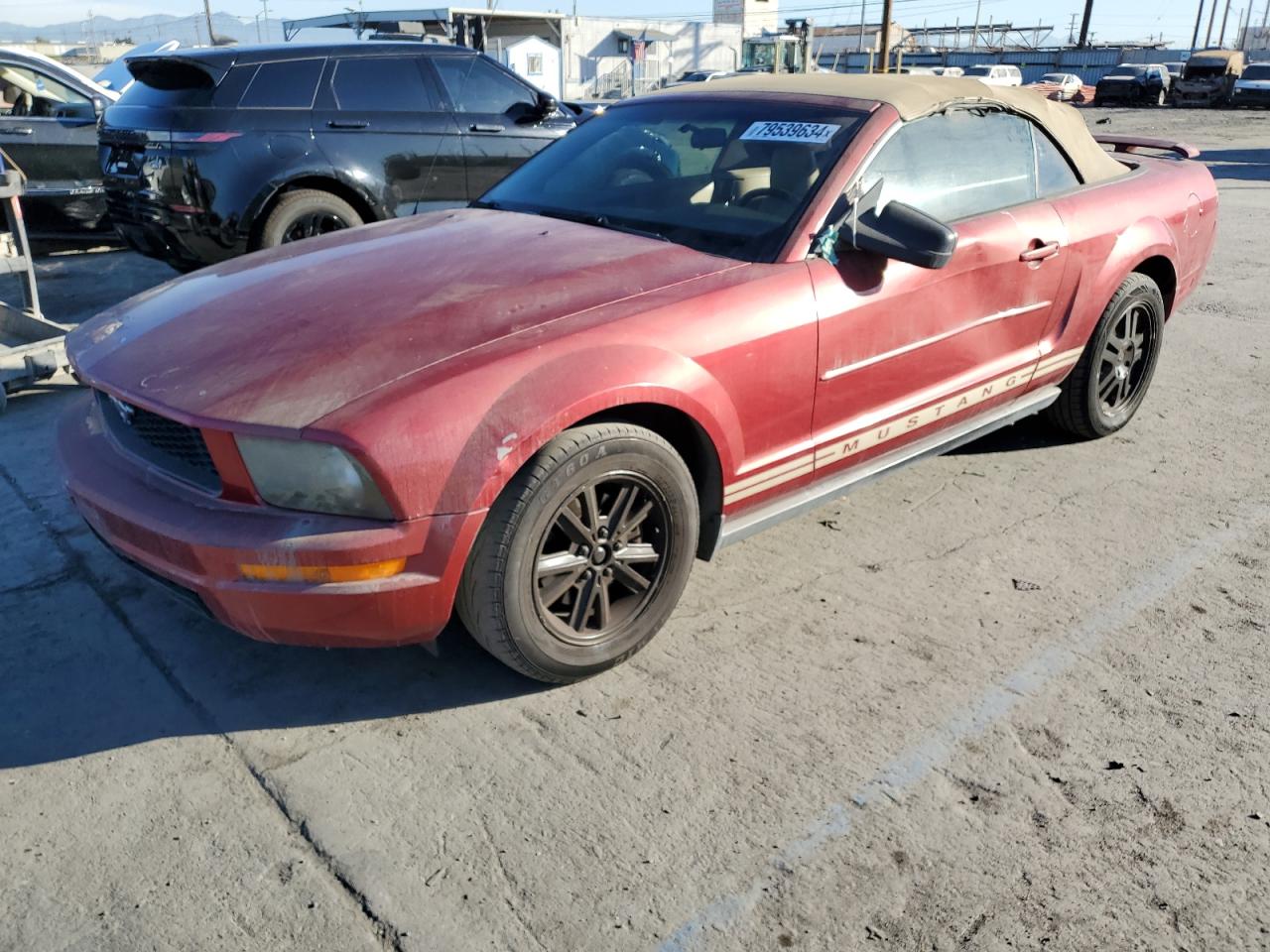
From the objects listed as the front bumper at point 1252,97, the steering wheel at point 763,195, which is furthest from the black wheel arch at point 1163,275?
the front bumper at point 1252,97

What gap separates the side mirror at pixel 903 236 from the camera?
3115mm

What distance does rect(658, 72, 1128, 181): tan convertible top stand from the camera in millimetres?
3684

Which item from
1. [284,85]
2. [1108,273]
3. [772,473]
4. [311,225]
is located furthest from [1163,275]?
Result: [284,85]

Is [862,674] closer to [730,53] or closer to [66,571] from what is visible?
[66,571]

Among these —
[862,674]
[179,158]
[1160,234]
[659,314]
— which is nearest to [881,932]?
[862,674]

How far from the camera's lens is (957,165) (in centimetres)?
380

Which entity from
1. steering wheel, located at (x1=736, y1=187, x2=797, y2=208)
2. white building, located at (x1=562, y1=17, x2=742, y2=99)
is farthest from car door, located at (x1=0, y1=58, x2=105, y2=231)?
white building, located at (x1=562, y1=17, x2=742, y2=99)

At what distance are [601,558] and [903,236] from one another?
134 cm

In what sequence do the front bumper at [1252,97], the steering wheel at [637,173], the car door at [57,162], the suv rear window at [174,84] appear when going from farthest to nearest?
the front bumper at [1252,97], the car door at [57,162], the suv rear window at [174,84], the steering wheel at [637,173]

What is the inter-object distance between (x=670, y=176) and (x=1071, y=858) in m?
2.54

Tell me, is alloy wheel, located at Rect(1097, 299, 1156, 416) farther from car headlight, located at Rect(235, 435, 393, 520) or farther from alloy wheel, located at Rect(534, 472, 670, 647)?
car headlight, located at Rect(235, 435, 393, 520)

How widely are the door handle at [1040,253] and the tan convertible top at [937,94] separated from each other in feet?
1.91

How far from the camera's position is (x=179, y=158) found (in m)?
6.30

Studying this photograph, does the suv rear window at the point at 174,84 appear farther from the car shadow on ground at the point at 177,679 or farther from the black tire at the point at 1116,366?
the black tire at the point at 1116,366
